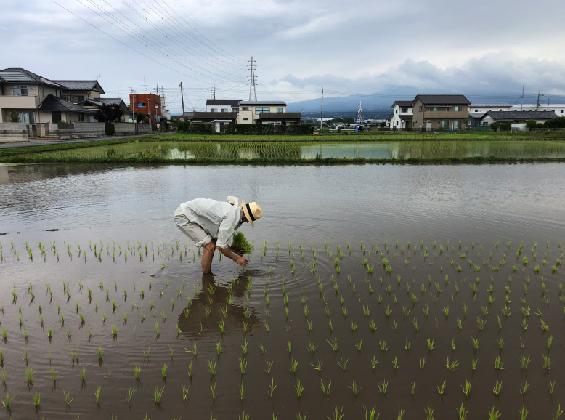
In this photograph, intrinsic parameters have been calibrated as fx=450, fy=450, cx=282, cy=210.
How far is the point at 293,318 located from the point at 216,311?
36.1 inches

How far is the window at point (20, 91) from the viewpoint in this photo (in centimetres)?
3969

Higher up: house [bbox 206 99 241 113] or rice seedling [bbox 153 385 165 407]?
house [bbox 206 99 241 113]

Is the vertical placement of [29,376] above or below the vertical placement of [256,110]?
below

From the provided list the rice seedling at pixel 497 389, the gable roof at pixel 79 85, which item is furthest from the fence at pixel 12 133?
the rice seedling at pixel 497 389

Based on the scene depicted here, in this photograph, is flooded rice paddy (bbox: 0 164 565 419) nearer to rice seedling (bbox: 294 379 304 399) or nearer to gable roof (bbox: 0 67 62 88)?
rice seedling (bbox: 294 379 304 399)

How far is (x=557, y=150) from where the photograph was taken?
87.0 ft

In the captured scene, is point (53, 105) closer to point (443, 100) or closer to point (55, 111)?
point (55, 111)

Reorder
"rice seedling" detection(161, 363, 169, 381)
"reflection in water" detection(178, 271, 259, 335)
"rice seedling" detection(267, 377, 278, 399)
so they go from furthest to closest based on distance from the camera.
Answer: "reflection in water" detection(178, 271, 259, 335), "rice seedling" detection(161, 363, 169, 381), "rice seedling" detection(267, 377, 278, 399)

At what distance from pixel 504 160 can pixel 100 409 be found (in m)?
21.4

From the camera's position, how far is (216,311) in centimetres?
520

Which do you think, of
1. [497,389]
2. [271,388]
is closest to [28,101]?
[271,388]

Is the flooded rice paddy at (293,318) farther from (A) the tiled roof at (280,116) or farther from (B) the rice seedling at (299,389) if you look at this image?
(A) the tiled roof at (280,116)

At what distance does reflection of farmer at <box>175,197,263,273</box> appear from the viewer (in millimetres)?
5598

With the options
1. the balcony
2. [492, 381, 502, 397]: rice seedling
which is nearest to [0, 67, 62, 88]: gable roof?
the balcony
